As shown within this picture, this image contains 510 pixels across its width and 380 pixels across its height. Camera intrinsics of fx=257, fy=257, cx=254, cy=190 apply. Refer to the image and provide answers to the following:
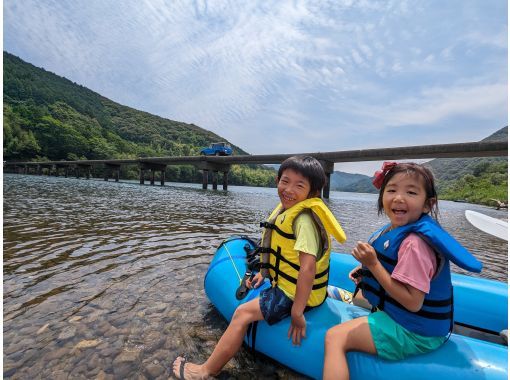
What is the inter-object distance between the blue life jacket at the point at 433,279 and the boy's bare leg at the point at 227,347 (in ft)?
3.54

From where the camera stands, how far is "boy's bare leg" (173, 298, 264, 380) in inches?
85.9

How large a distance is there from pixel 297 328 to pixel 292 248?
0.65 m

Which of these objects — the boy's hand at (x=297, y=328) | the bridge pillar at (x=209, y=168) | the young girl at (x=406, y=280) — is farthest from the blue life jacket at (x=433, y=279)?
the bridge pillar at (x=209, y=168)

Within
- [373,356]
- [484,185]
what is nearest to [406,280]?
[373,356]

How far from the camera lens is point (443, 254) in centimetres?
169

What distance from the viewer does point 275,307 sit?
7.34 feet

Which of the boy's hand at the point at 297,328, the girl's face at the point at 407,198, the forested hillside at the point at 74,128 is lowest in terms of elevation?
the boy's hand at the point at 297,328

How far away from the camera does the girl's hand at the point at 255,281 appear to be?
103 inches

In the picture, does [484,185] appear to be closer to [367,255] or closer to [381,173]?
[381,173]

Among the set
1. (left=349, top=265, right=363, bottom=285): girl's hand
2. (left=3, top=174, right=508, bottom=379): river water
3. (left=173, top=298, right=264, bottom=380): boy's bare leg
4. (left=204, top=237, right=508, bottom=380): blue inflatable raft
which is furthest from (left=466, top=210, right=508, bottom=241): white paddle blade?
(left=173, top=298, right=264, bottom=380): boy's bare leg

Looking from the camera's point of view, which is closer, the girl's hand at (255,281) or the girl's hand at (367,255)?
the girl's hand at (367,255)

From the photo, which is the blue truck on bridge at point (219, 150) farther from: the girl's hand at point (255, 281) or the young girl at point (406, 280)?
the young girl at point (406, 280)

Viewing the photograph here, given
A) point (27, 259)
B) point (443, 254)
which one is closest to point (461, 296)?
point (443, 254)

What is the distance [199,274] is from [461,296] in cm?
367
